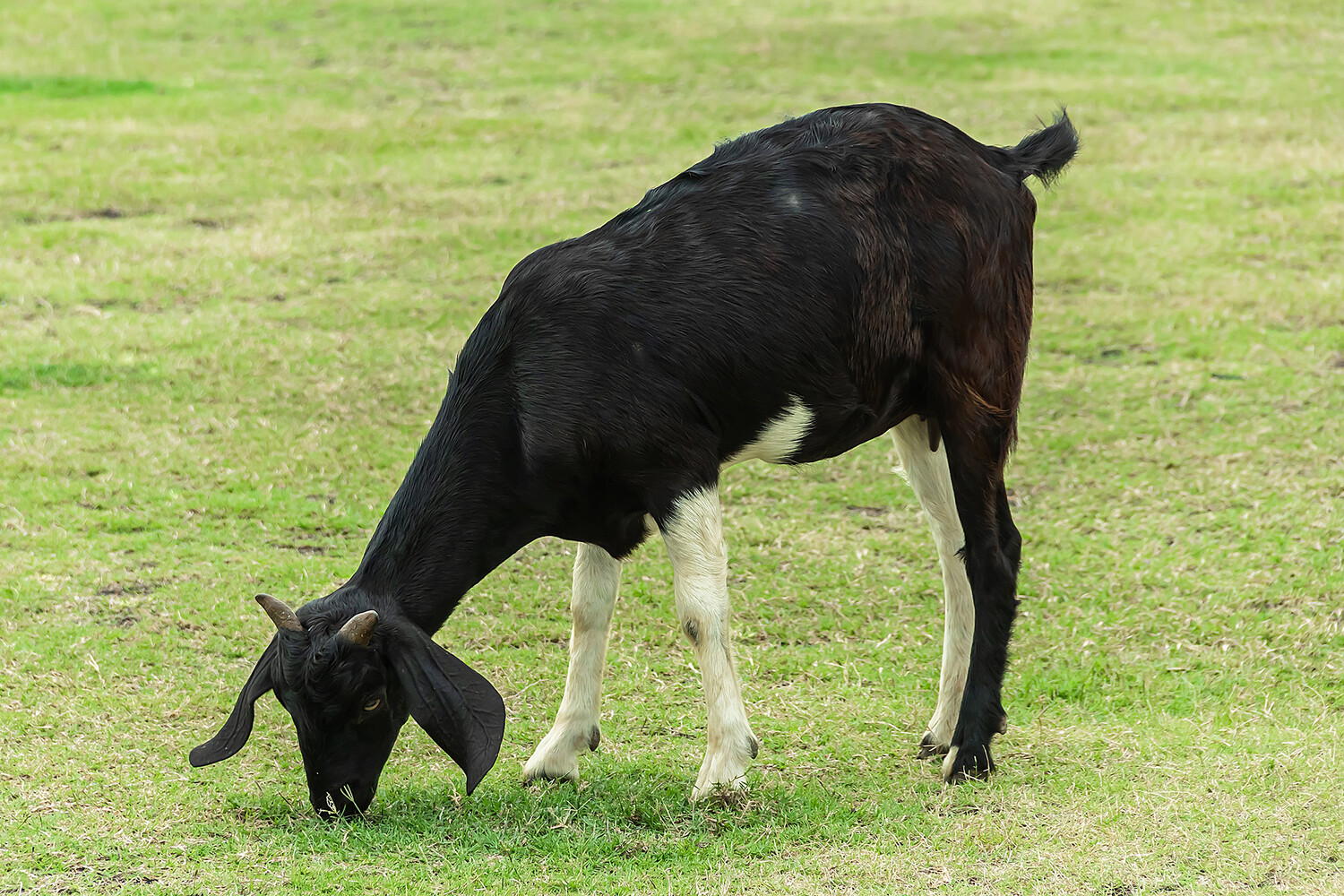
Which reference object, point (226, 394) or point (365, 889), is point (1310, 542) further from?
point (226, 394)

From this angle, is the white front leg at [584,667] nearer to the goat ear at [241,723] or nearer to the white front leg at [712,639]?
the white front leg at [712,639]

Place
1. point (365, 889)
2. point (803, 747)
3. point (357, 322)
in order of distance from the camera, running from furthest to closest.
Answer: point (357, 322), point (803, 747), point (365, 889)

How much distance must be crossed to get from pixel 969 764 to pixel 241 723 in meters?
2.50

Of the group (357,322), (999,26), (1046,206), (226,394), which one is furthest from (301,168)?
(999,26)

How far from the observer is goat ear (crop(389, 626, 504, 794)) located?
4695mm

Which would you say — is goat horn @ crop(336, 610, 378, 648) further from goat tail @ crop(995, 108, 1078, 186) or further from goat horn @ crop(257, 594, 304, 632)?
goat tail @ crop(995, 108, 1078, 186)

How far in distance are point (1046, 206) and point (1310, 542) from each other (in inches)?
243

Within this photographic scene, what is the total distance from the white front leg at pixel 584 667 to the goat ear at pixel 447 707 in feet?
2.32

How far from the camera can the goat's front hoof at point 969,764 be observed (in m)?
5.38

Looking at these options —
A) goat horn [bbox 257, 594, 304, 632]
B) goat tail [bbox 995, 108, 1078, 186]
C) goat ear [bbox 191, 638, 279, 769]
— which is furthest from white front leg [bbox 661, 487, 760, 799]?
goat tail [bbox 995, 108, 1078, 186]

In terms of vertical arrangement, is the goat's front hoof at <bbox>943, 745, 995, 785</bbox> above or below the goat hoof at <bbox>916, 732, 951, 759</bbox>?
above

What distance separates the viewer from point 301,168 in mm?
13789

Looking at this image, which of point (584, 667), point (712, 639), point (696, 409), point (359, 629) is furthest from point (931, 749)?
point (359, 629)

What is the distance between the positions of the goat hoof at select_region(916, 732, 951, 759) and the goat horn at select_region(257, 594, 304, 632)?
2.38 meters
